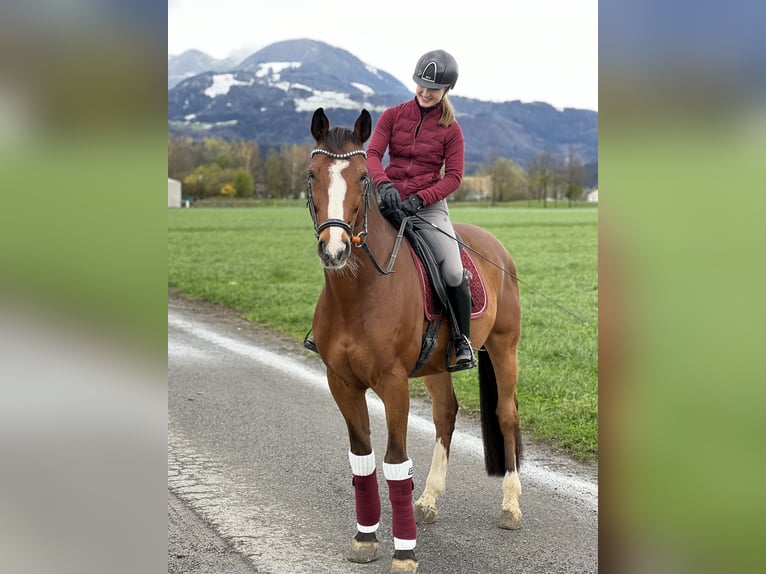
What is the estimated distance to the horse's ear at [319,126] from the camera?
409 centimetres

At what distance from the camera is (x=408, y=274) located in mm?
4762

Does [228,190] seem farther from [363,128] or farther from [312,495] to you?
[363,128]

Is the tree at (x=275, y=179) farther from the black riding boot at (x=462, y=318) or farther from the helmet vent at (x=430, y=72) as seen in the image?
the helmet vent at (x=430, y=72)

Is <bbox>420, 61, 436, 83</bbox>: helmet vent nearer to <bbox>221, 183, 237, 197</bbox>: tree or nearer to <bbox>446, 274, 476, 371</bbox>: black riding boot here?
→ <bbox>446, 274, 476, 371</bbox>: black riding boot

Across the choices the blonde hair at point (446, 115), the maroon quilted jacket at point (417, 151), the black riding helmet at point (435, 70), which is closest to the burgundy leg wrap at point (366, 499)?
the maroon quilted jacket at point (417, 151)

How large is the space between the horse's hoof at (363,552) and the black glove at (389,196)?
2048mm

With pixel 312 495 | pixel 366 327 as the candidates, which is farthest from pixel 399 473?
pixel 312 495

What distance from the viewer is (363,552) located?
476cm

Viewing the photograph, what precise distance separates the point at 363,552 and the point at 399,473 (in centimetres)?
61

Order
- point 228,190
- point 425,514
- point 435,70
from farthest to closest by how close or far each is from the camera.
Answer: point 228,190 < point 425,514 < point 435,70

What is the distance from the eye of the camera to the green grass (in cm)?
797

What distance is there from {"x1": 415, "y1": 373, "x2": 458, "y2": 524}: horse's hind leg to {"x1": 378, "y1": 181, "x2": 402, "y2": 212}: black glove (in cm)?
152
